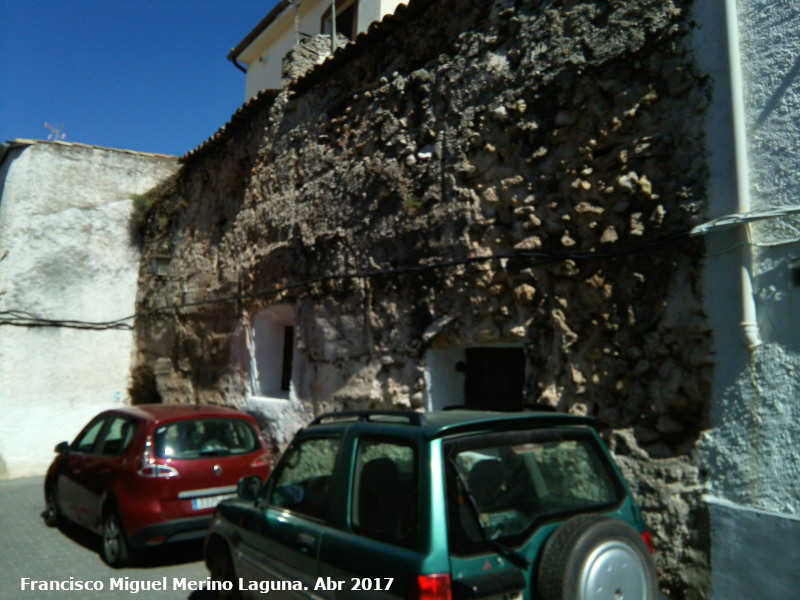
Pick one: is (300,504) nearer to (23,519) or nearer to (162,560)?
(162,560)

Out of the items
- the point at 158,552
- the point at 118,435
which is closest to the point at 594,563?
the point at 158,552

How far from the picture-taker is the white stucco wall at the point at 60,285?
11.3 m

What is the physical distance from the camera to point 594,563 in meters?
2.66

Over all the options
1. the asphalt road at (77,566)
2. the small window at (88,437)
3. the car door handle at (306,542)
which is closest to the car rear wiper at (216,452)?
the asphalt road at (77,566)

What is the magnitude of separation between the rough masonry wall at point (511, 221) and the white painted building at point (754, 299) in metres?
0.14

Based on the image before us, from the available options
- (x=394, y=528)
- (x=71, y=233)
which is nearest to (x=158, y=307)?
(x=71, y=233)

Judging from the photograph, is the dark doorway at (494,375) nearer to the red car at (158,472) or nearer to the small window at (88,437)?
the red car at (158,472)

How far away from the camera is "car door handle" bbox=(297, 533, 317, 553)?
3.28 m

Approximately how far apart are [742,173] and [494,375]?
2811 millimetres

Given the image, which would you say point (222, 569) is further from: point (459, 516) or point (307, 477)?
point (459, 516)

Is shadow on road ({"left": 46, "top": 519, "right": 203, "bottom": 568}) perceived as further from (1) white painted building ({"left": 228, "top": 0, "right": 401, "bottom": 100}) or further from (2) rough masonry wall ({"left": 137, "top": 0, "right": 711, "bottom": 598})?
(1) white painted building ({"left": 228, "top": 0, "right": 401, "bottom": 100})

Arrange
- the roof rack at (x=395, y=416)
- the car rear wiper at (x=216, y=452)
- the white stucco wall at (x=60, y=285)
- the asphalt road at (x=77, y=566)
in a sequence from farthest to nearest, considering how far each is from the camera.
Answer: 1. the white stucco wall at (x=60, y=285)
2. the car rear wiper at (x=216, y=452)
3. the asphalt road at (x=77, y=566)
4. the roof rack at (x=395, y=416)

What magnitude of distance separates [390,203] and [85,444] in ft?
13.4

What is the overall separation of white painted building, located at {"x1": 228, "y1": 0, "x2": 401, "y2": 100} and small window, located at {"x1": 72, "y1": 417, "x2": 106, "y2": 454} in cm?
941
